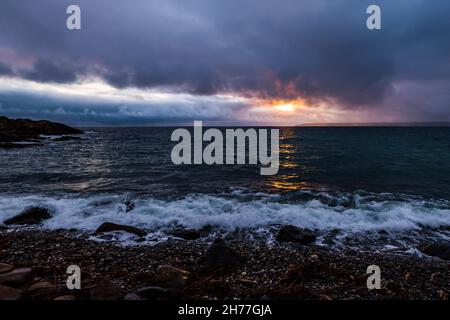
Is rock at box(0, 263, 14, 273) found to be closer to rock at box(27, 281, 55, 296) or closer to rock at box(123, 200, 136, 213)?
rock at box(27, 281, 55, 296)

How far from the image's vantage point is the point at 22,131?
6006cm

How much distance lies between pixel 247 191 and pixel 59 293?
13077 mm

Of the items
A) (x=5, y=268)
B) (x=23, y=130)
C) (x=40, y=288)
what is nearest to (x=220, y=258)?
(x=40, y=288)

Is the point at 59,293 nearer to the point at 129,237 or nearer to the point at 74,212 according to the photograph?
the point at 129,237

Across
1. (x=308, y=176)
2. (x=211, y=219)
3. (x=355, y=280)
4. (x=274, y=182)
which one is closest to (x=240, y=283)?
(x=355, y=280)

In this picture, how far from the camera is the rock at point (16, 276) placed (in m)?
5.82

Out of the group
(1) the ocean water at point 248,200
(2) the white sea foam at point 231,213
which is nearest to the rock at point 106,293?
(1) the ocean water at point 248,200

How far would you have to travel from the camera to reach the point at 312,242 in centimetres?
951

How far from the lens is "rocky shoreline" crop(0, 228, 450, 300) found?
226 inches

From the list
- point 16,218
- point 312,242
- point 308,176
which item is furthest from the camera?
point 308,176

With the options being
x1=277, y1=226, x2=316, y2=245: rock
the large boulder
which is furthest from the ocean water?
the large boulder

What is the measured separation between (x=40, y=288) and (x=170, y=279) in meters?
3.03

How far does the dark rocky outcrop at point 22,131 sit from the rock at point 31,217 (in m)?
41.2
